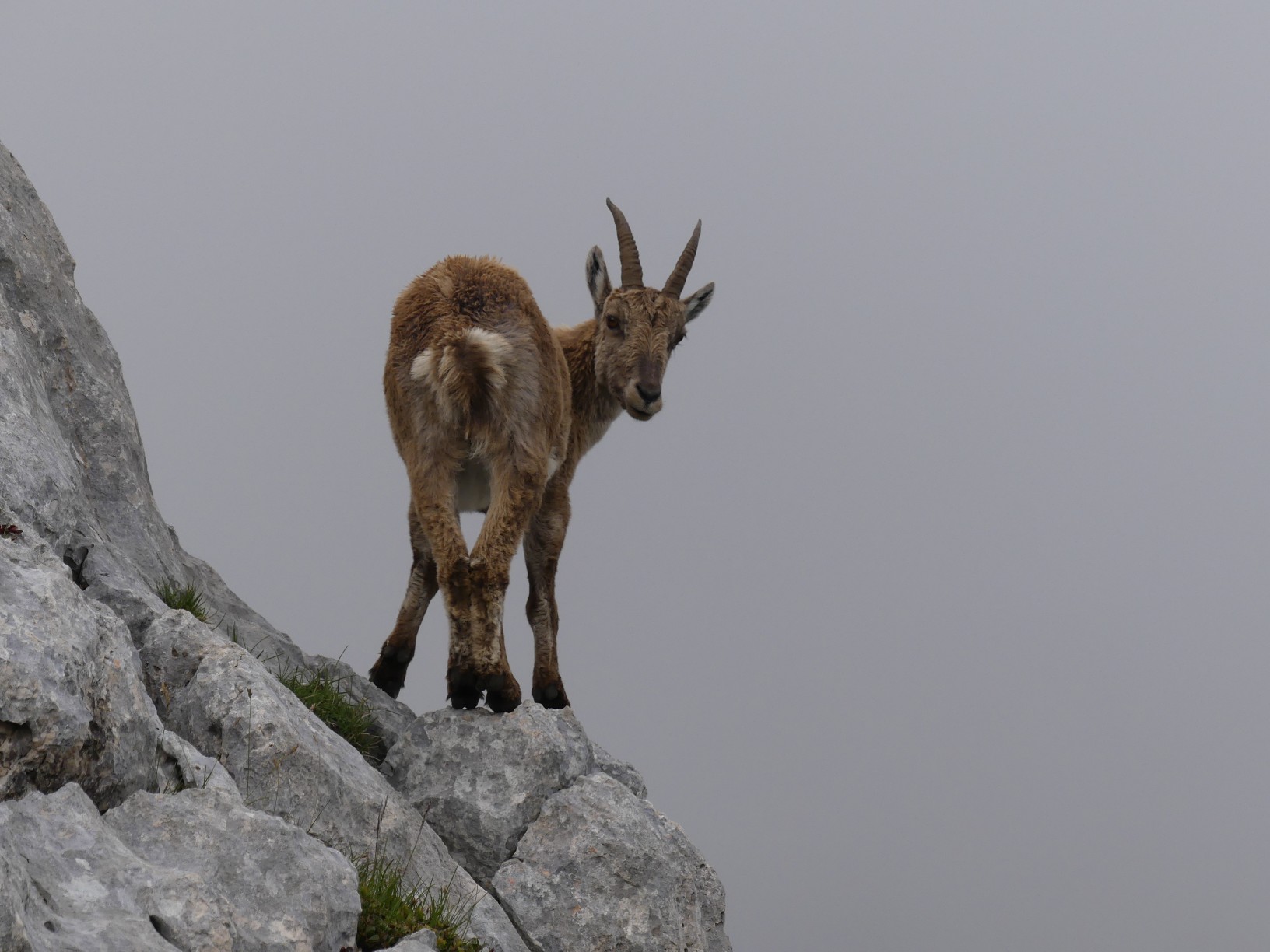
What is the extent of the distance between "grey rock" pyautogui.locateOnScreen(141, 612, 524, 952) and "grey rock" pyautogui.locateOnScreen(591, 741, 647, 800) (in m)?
2.74

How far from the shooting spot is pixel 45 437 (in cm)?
751

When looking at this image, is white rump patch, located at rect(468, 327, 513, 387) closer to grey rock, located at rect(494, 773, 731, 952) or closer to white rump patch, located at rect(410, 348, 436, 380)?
white rump patch, located at rect(410, 348, 436, 380)

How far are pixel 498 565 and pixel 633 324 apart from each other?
3542 mm

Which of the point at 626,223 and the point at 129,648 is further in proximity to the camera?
the point at 626,223

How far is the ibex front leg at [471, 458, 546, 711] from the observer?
8375 millimetres

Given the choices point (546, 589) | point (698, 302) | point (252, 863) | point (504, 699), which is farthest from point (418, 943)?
point (698, 302)

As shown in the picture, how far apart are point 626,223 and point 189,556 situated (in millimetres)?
5130

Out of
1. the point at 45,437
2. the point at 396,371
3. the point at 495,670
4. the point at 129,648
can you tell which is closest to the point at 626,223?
the point at 396,371

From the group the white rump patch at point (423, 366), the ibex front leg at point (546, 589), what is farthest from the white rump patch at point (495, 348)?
the ibex front leg at point (546, 589)

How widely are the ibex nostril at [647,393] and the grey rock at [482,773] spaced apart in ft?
10.4

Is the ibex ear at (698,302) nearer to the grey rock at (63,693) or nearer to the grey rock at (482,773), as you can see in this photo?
the grey rock at (482,773)

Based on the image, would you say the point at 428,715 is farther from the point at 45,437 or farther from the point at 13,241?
the point at 13,241

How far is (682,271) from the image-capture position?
38.7ft

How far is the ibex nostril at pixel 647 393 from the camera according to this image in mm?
10844
